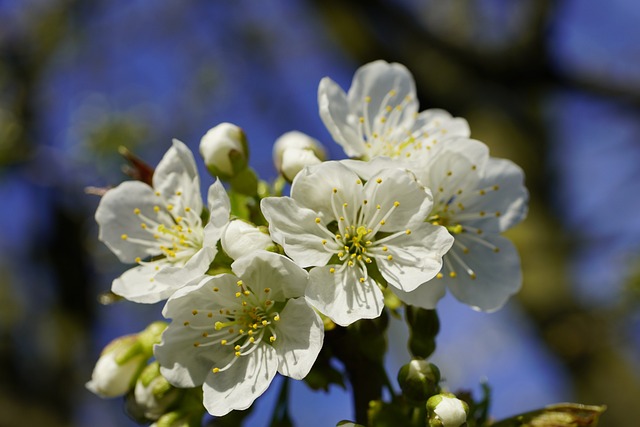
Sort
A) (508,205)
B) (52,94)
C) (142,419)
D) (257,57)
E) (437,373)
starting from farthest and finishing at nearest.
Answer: (257,57), (52,94), (508,205), (142,419), (437,373)

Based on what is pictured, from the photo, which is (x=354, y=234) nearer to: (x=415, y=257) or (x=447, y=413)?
(x=415, y=257)

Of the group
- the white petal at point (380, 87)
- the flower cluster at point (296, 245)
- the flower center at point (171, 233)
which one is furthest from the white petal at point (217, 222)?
the white petal at point (380, 87)

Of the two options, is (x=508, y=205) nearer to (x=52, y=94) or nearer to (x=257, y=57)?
(x=52, y=94)

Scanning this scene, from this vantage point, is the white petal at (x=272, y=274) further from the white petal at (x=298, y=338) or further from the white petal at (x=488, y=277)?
the white petal at (x=488, y=277)

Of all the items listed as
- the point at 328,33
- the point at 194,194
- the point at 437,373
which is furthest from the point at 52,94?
the point at 437,373

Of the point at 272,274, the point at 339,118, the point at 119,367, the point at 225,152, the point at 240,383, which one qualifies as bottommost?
the point at 119,367

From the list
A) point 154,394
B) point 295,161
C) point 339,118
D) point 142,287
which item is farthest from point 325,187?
point 154,394
